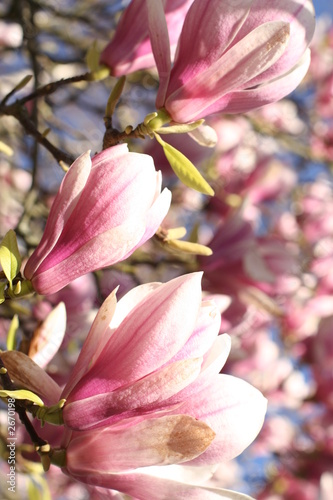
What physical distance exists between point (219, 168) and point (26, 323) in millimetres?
939

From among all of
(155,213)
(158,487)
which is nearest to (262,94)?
(155,213)

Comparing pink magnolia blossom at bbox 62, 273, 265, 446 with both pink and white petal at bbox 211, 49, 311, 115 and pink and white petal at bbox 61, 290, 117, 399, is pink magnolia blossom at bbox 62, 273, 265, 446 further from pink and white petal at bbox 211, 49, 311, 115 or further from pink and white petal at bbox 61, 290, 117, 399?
pink and white petal at bbox 211, 49, 311, 115

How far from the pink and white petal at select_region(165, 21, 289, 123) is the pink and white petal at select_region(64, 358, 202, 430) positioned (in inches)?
9.6

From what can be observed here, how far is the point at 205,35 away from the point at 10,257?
0.87 feet

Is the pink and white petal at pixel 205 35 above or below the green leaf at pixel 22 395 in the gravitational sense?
above

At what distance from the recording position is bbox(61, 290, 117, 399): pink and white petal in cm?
52

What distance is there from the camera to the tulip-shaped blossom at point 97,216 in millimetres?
496

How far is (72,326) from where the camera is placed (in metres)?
0.92

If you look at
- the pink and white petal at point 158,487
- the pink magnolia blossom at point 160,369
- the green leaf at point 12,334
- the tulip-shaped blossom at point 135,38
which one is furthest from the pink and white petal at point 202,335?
the tulip-shaped blossom at point 135,38

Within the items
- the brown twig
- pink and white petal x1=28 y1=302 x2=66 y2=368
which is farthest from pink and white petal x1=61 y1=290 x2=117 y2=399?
the brown twig

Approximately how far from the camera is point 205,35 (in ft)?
1.84

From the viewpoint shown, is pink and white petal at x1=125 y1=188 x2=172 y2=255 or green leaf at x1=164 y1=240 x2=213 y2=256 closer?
pink and white petal at x1=125 y1=188 x2=172 y2=255

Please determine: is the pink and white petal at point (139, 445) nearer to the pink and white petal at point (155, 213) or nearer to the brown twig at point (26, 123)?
the pink and white petal at point (155, 213)

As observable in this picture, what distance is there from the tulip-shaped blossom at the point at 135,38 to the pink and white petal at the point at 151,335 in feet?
0.97
